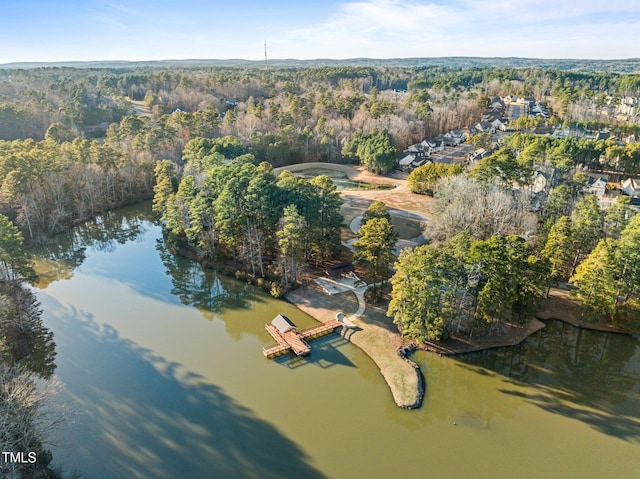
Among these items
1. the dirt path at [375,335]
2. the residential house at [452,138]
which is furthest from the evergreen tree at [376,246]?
the residential house at [452,138]

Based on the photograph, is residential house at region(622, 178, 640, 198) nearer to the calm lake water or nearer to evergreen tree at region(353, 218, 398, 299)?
the calm lake water

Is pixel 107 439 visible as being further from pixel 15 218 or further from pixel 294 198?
pixel 15 218

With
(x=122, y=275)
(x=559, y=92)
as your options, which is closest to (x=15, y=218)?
(x=122, y=275)

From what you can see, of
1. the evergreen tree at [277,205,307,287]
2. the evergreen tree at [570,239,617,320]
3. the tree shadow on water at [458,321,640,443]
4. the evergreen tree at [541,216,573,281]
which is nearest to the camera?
the tree shadow on water at [458,321,640,443]

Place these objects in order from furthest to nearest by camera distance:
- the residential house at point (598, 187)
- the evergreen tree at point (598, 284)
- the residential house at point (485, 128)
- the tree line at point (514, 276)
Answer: the residential house at point (485, 128)
the residential house at point (598, 187)
the evergreen tree at point (598, 284)
the tree line at point (514, 276)

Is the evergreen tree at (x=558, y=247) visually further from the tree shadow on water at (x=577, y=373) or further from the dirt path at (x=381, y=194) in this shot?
the dirt path at (x=381, y=194)

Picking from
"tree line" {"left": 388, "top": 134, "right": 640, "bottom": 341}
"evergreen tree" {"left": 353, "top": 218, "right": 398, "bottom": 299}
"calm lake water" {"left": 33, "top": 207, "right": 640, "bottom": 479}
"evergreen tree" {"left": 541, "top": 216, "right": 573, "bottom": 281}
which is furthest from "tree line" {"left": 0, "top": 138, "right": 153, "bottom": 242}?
"evergreen tree" {"left": 541, "top": 216, "right": 573, "bottom": 281}
